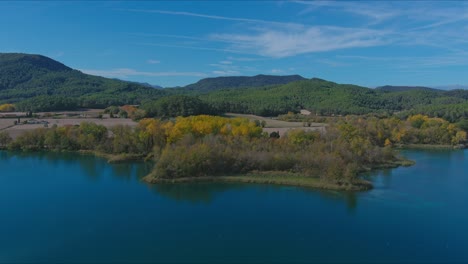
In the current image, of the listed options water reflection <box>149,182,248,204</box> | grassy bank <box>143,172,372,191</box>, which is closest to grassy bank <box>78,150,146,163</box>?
grassy bank <box>143,172,372,191</box>

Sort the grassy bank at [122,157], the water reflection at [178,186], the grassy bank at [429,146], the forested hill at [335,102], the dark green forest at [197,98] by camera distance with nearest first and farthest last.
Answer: the water reflection at [178,186] < the grassy bank at [122,157] < the grassy bank at [429,146] < the dark green forest at [197,98] < the forested hill at [335,102]

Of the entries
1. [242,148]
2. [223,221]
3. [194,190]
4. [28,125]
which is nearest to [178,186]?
[194,190]

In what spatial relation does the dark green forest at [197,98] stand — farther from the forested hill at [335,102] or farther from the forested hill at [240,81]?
the forested hill at [240,81]

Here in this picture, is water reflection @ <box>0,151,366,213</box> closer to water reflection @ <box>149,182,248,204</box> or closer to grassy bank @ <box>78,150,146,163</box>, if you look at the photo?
water reflection @ <box>149,182,248,204</box>

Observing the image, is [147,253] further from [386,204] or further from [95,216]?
[386,204]

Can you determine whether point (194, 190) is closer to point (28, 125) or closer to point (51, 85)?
point (28, 125)

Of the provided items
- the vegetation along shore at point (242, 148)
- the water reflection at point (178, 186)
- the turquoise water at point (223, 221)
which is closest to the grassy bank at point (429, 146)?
the vegetation along shore at point (242, 148)
